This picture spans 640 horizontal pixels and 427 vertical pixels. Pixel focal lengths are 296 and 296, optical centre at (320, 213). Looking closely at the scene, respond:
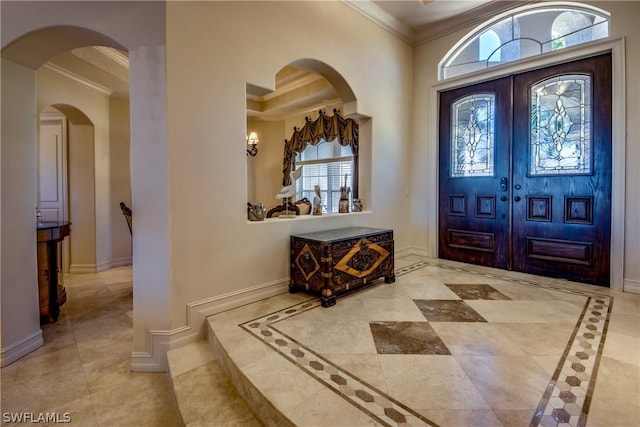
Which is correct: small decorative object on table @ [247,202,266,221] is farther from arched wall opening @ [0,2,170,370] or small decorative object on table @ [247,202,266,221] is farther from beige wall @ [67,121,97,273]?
beige wall @ [67,121,97,273]

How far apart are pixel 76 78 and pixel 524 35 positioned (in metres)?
5.87

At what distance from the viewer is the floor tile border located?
4.16 feet

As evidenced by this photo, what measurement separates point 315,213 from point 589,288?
9.47ft

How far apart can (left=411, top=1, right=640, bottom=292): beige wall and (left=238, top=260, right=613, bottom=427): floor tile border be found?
3.51ft

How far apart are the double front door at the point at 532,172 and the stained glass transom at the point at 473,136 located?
0.04 ft

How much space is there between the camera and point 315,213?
3.32 metres

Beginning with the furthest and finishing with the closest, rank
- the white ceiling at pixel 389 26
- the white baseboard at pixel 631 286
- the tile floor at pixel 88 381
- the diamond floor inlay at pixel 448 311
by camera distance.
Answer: the white ceiling at pixel 389 26, the white baseboard at pixel 631 286, the diamond floor inlay at pixel 448 311, the tile floor at pixel 88 381

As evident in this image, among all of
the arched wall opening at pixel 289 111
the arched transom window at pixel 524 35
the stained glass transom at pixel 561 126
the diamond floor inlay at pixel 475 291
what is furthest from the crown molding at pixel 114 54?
the stained glass transom at pixel 561 126

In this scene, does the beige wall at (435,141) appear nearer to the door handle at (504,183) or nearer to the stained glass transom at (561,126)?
the stained glass transom at (561,126)

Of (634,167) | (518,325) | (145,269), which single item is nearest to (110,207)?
(145,269)

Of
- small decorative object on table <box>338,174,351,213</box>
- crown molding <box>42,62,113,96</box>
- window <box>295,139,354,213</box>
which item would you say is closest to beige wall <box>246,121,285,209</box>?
window <box>295,139,354,213</box>

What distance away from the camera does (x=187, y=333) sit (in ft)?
7.04

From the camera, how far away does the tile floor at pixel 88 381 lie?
167cm

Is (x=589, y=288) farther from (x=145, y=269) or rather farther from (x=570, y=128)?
(x=145, y=269)
